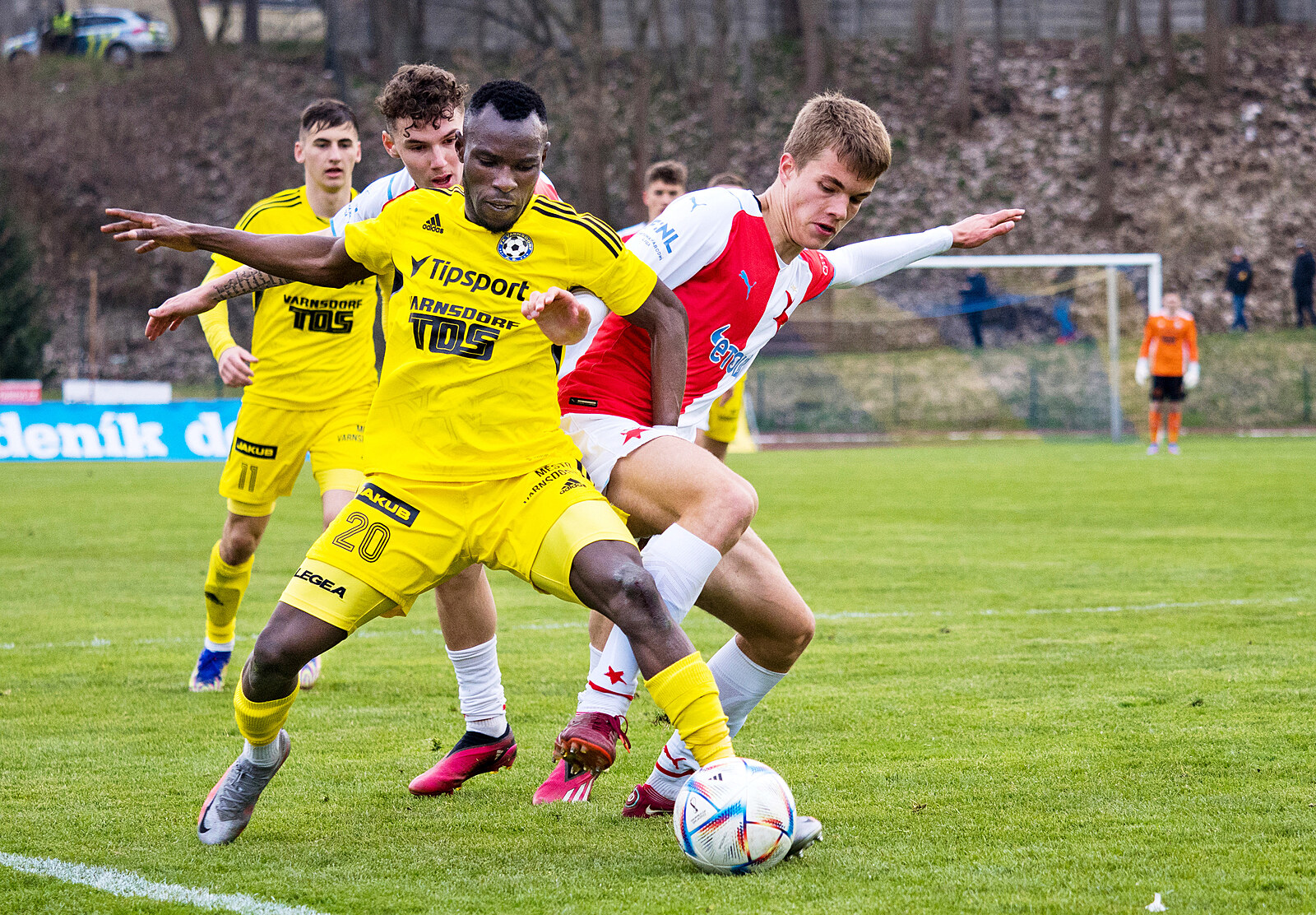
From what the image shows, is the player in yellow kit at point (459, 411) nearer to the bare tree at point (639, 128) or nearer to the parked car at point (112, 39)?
the bare tree at point (639, 128)

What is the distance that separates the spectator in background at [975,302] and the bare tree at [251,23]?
2814 cm

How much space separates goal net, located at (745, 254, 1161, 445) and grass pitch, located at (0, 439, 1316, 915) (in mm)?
17181

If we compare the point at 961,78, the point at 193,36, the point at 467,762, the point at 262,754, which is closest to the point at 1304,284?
the point at 961,78

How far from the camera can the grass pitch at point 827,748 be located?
11.6 ft

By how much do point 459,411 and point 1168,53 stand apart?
4202 cm

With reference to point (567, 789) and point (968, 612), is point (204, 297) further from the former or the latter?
point (968, 612)

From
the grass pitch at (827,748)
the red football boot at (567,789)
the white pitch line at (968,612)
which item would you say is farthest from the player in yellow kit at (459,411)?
the white pitch line at (968,612)

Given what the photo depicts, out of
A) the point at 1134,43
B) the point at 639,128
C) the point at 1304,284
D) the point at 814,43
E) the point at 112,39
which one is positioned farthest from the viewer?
the point at 112,39

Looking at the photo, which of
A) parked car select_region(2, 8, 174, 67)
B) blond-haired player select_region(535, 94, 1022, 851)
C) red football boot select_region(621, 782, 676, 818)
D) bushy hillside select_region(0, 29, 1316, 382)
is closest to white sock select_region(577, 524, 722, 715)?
blond-haired player select_region(535, 94, 1022, 851)

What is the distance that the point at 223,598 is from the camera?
6.59m

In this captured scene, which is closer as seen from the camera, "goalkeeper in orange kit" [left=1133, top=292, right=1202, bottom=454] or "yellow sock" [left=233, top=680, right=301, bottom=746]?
"yellow sock" [left=233, top=680, right=301, bottom=746]

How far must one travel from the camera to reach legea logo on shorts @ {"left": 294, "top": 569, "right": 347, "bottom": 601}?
12.6ft

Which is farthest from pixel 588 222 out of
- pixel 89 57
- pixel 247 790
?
pixel 89 57

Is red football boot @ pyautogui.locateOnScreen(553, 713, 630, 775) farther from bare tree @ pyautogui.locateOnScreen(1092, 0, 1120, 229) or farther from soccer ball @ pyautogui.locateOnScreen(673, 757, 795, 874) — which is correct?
bare tree @ pyautogui.locateOnScreen(1092, 0, 1120, 229)
